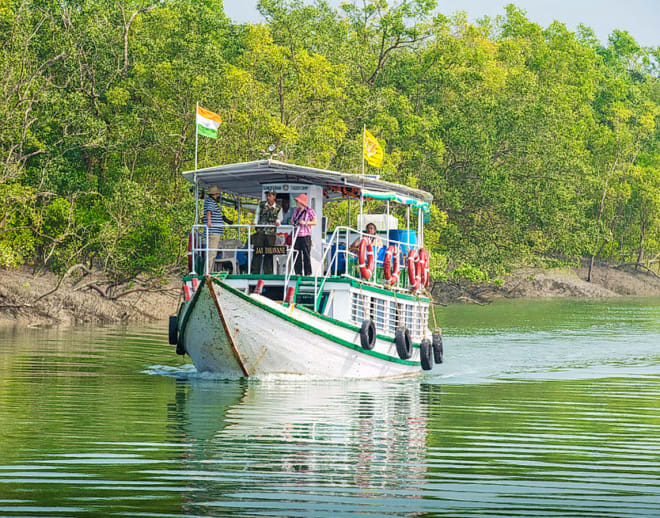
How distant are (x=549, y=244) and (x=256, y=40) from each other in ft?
68.6

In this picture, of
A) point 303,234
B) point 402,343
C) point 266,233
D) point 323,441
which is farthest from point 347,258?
point 323,441

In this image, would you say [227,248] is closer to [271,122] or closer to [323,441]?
[323,441]

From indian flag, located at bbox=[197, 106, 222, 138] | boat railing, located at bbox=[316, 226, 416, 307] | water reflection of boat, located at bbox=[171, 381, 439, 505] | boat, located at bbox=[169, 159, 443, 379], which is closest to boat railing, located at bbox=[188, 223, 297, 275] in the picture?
boat, located at bbox=[169, 159, 443, 379]

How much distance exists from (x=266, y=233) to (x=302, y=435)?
7.70 m

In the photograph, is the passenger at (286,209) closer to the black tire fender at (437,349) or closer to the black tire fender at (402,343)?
the black tire fender at (402,343)

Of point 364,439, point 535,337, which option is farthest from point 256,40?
point 364,439

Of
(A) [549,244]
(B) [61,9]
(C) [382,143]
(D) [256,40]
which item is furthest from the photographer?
(A) [549,244]

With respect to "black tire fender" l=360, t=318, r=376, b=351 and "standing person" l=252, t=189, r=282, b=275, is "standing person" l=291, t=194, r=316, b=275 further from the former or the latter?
"black tire fender" l=360, t=318, r=376, b=351

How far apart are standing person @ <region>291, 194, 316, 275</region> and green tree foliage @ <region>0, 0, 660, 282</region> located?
14.3 meters

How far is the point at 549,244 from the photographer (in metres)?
57.0

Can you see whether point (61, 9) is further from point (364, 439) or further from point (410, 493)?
point (410, 493)

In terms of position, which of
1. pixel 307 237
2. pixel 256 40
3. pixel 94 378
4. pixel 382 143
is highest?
pixel 256 40

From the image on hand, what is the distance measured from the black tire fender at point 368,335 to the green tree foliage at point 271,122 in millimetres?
15281

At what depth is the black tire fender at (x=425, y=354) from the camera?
22.1m
